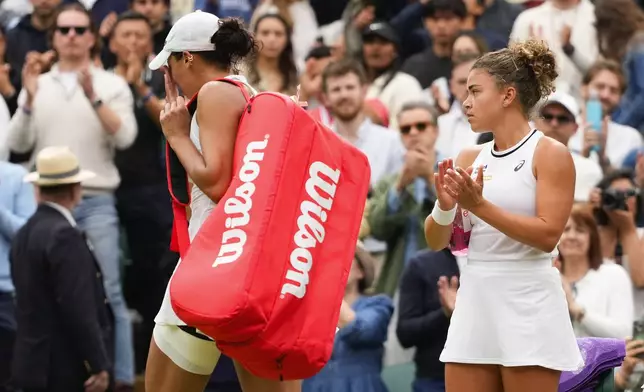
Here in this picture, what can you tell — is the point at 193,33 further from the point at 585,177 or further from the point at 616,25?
the point at 616,25

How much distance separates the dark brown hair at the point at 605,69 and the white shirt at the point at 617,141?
1.53 feet

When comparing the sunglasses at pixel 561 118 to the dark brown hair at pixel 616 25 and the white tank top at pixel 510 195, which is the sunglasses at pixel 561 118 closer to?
the dark brown hair at pixel 616 25

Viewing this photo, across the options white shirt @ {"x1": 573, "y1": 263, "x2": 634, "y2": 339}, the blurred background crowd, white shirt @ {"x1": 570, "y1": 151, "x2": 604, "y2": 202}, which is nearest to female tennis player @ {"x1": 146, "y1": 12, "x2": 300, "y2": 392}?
the blurred background crowd

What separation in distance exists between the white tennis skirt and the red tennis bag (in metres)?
0.46

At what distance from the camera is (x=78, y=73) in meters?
9.49

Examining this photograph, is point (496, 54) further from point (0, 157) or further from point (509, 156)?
point (0, 157)

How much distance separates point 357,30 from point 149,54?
1.88 metres

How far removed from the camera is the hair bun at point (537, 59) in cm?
531

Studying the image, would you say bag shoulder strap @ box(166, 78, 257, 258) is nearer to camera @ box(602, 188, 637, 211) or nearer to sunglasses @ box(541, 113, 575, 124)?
camera @ box(602, 188, 637, 211)

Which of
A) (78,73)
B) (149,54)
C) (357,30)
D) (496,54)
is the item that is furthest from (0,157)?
(496,54)

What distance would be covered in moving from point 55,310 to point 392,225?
2.07 m

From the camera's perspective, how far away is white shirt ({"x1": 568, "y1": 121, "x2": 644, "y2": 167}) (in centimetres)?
938

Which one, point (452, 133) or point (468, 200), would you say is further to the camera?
point (452, 133)

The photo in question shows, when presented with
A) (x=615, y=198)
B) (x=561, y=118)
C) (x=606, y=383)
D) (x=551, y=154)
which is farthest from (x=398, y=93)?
(x=551, y=154)
